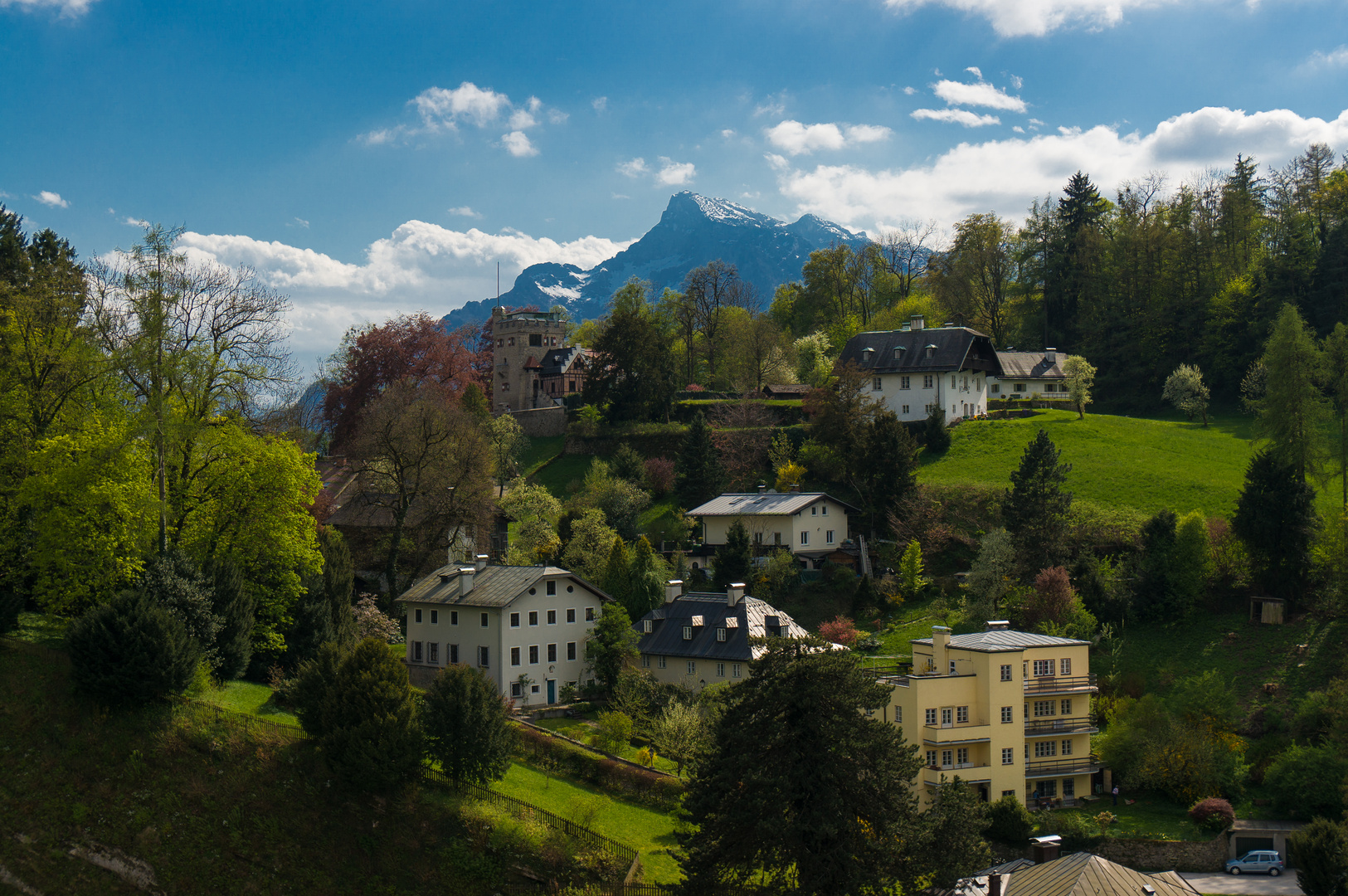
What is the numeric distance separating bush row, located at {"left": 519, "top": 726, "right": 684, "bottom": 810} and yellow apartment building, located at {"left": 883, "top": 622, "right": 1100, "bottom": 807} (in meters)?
9.10

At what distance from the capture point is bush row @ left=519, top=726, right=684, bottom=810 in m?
35.9

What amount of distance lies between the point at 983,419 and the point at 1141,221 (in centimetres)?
3211

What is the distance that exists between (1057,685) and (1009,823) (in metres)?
6.75

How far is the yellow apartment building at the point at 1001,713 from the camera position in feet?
123

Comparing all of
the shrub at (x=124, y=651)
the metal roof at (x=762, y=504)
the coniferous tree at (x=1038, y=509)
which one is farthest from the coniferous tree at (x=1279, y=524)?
the shrub at (x=124, y=651)

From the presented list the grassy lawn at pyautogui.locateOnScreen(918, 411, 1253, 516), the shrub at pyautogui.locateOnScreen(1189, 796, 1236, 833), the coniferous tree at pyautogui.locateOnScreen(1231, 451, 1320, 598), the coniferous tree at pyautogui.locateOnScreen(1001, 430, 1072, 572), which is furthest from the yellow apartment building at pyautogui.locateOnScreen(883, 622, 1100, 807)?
the grassy lawn at pyautogui.locateOnScreen(918, 411, 1253, 516)

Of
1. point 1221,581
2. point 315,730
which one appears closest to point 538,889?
point 315,730

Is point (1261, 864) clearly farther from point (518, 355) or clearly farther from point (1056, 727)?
point (518, 355)

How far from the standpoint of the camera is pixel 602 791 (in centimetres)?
3619

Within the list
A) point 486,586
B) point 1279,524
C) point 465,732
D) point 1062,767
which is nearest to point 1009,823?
point 1062,767

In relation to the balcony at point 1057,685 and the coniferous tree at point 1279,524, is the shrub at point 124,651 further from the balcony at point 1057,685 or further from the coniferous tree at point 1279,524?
the coniferous tree at point 1279,524

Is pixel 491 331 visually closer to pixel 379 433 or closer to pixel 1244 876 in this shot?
pixel 379 433

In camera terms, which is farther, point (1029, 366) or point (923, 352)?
point (1029, 366)

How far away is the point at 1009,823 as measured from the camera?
35.5m
